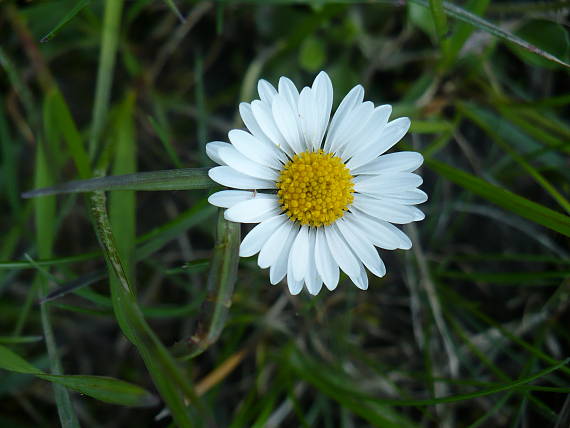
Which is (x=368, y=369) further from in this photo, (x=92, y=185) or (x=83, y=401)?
(x=92, y=185)

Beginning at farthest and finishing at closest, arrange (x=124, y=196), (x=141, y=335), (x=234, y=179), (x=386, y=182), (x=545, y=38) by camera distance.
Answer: (x=545, y=38) < (x=124, y=196) < (x=386, y=182) < (x=234, y=179) < (x=141, y=335)

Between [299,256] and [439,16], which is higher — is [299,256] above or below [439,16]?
below

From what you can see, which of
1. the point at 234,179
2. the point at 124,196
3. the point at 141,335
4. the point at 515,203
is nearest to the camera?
the point at 141,335

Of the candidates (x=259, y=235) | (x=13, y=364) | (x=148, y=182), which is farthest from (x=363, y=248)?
(x=13, y=364)

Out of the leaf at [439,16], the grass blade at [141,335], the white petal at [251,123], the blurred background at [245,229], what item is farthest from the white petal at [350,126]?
the grass blade at [141,335]

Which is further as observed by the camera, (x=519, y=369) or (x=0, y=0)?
(x=519, y=369)

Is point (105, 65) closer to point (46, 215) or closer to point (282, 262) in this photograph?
point (46, 215)

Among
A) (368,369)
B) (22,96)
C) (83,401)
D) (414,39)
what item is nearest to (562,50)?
(414,39)
